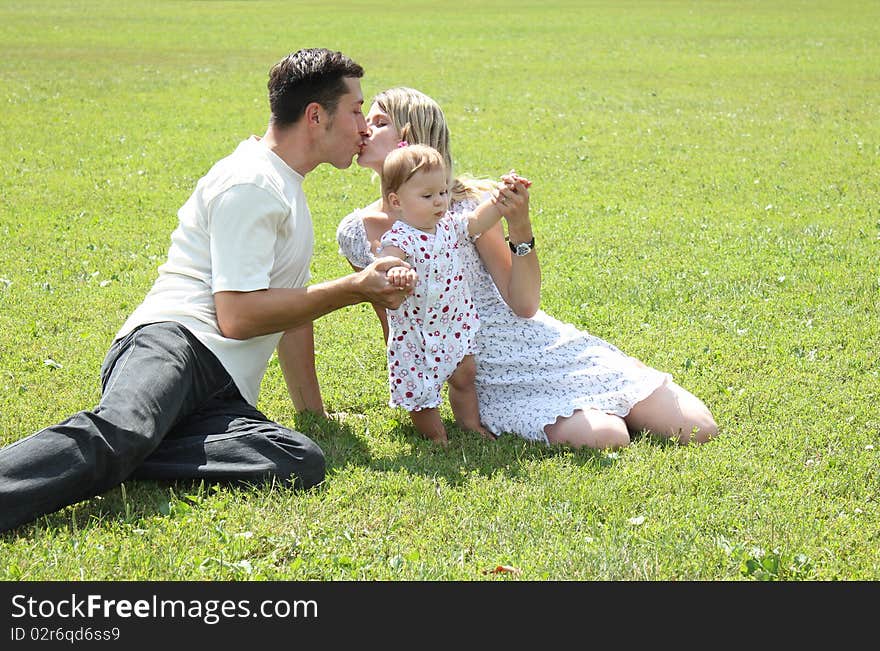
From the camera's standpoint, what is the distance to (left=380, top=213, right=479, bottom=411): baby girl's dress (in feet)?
17.0

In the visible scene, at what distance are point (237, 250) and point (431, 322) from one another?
39.5 inches

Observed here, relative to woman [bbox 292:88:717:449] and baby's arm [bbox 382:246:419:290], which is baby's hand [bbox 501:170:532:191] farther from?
baby's arm [bbox 382:246:419:290]

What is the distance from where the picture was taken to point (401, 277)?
479cm

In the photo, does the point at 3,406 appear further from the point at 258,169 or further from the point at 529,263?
the point at 529,263

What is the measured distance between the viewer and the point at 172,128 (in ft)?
52.1

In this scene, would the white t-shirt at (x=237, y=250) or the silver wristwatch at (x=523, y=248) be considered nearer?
the white t-shirt at (x=237, y=250)

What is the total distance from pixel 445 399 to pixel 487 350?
63cm

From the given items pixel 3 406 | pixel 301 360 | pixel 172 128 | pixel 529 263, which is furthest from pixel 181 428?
pixel 172 128

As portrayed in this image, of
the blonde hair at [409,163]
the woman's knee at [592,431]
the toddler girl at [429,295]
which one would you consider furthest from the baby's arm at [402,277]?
the woman's knee at [592,431]

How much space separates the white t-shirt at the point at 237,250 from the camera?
492cm

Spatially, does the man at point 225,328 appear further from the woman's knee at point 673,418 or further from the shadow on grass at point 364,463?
the woman's knee at point 673,418

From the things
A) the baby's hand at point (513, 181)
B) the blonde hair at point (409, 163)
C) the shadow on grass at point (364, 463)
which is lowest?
the shadow on grass at point (364, 463)

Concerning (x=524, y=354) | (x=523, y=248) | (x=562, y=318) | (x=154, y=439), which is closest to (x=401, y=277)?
(x=523, y=248)

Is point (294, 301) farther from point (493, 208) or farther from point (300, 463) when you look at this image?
point (493, 208)
